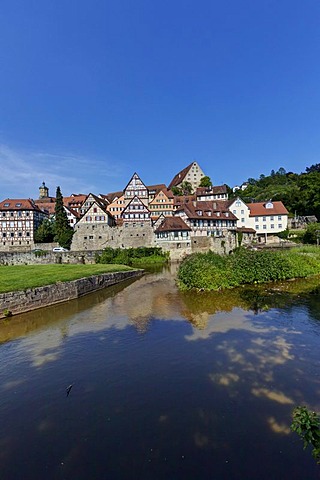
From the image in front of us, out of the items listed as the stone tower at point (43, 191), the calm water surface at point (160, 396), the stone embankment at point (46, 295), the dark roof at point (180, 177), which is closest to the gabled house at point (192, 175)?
the dark roof at point (180, 177)

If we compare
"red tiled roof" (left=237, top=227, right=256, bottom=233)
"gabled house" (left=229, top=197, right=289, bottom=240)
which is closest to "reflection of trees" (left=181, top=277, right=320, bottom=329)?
"red tiled roof" (left=237, top=227, right=256, bottom=233)

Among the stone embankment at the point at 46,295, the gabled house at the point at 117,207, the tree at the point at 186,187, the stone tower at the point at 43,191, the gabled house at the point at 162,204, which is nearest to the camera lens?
the stone embankment at the point at 46,295

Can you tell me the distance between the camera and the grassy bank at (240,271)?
24.3 meters

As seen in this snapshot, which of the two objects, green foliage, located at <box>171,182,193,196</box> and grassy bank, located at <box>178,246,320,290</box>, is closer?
grassy bank, located at <box>178,246,320,290</box>

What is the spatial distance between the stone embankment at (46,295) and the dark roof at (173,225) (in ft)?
82.0

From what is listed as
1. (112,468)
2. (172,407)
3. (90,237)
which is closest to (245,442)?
(172,407)

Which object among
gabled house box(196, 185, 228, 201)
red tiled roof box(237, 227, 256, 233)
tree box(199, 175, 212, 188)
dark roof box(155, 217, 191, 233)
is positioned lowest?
red tiled roof box(237, 227, 256, 233)

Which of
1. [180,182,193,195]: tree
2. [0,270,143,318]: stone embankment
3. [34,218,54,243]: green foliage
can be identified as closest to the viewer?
[0,270,143,318]: stone embankment

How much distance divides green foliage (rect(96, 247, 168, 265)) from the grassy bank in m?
21.3

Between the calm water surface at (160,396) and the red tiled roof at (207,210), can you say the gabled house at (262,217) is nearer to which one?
the red tiled roof at (207,210)

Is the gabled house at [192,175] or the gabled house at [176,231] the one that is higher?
the gabled house at [192,175]

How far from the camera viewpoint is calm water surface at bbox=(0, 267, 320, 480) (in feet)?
20.5

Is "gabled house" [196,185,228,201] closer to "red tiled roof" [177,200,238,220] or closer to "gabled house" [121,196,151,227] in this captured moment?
"red tiled roof" [177,200,238,220]

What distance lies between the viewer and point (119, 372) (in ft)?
34.0
